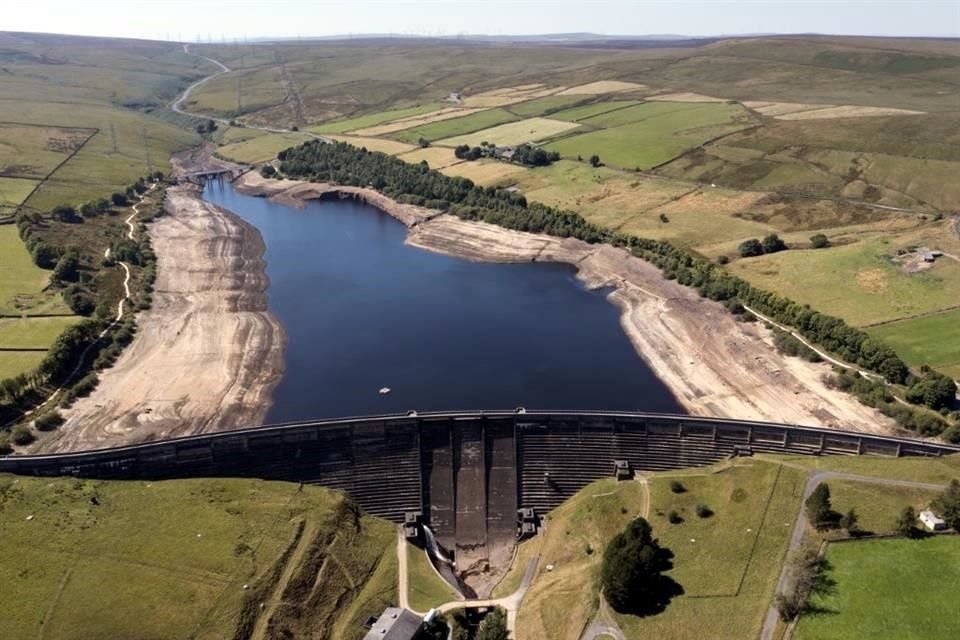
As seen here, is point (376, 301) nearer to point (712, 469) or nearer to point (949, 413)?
point (712, 469)

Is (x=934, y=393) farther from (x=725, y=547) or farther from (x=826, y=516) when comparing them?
(x=725, y=547)

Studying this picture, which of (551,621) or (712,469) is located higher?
(712,469)

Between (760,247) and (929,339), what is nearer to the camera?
(929,339)

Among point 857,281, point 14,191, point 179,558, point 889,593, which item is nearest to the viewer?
point 889,593

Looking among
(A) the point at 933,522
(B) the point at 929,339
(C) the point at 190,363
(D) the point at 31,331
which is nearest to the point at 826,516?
(A) the point at 933,522

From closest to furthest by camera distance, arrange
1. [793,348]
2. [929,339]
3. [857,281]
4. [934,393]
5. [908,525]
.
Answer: [908,525]
[934,393]
[929,339]
[793,348]
[857,281]

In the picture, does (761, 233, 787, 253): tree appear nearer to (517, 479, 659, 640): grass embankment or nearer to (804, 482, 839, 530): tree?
(517, 479, 659, 640): grass embankment

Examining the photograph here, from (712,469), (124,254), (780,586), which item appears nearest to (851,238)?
(712,469)
